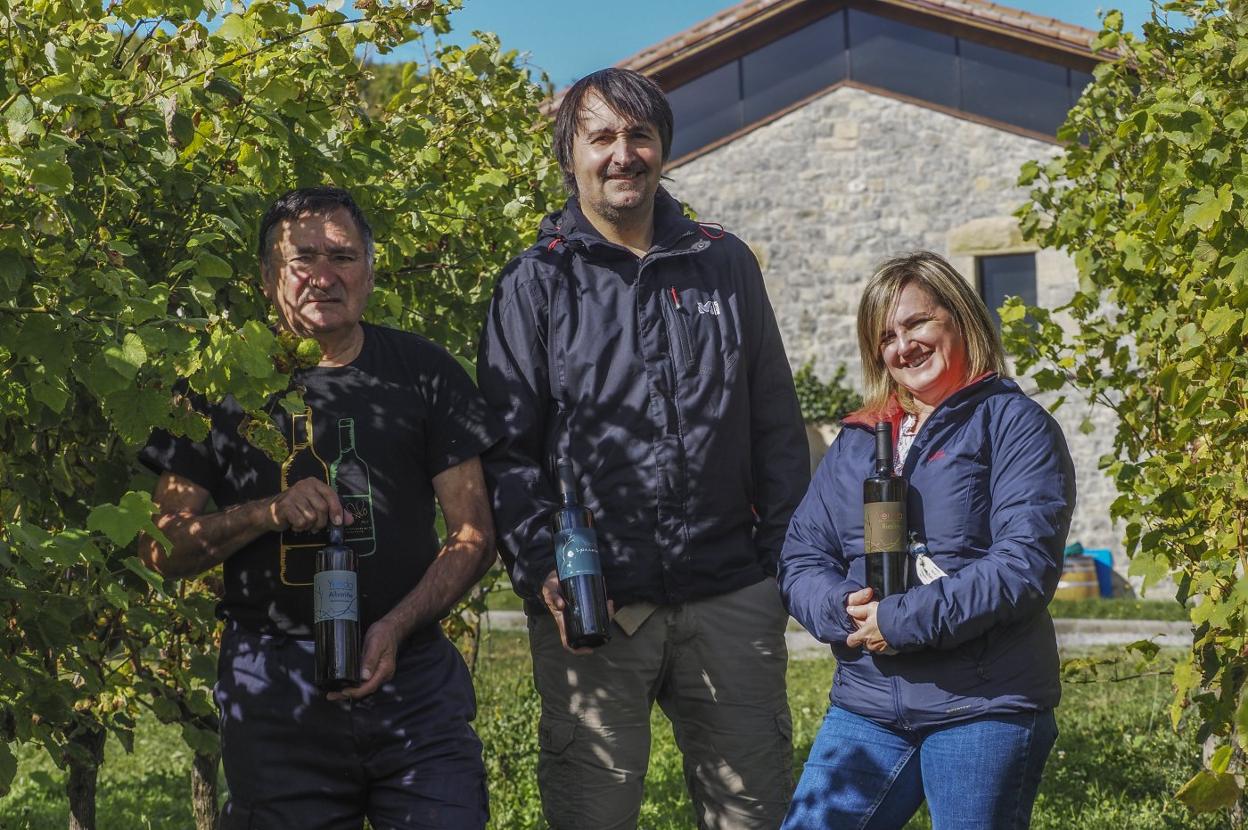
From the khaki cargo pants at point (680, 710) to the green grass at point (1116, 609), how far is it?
33.9ft

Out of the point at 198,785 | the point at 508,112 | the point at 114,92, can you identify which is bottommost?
the point at 198,785

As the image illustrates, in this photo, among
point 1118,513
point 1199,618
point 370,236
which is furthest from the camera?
point 1118,513

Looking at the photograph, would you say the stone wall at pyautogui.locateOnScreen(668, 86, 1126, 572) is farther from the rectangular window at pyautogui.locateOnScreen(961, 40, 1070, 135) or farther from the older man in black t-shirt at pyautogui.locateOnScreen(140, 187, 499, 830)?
the older man in black t-shirt at pyautogui.locateOnScreen(140, 187, 499, 830)

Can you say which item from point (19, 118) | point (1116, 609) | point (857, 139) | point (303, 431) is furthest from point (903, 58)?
point (19, 118)

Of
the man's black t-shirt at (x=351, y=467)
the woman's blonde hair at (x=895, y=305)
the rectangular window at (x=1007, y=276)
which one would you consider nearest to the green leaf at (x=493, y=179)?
the man's black t-shirt at (x=351, y=467)

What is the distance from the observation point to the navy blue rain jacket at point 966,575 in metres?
2.89

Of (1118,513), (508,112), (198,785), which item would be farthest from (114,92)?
(1118,513)

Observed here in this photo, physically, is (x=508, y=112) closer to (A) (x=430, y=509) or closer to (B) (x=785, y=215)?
(A) (x=430, y=509)

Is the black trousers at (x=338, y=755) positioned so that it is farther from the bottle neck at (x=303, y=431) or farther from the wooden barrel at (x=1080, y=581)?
the wooden barrel at (x=1080, y=581)

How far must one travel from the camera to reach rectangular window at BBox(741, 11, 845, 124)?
16891 mm

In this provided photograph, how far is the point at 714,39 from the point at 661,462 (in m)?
14.0

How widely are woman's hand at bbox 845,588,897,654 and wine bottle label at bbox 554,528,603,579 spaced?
55 centimetres

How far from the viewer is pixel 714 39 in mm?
16656

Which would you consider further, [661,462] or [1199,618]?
[1199,618]
